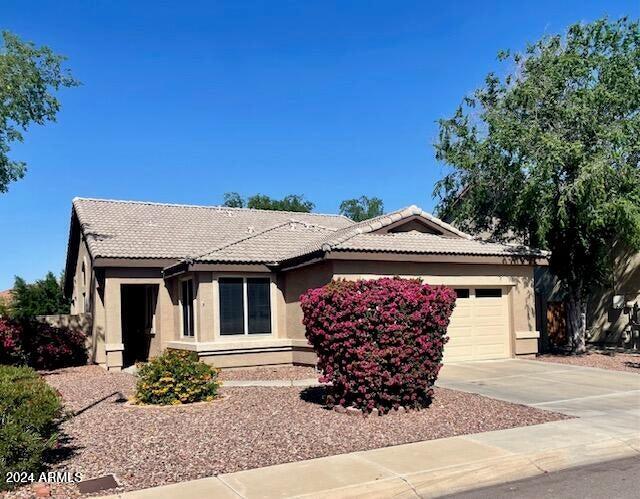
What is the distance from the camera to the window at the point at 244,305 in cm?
1709

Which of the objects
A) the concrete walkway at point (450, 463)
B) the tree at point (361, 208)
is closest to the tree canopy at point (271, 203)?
the tree at point (361, 208)

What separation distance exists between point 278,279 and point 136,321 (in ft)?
23.7

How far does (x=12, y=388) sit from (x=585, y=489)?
6.22 metres

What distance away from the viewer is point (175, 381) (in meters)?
11.6

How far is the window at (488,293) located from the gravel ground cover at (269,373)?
531 cm

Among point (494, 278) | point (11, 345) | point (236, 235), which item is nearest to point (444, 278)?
point (494, 278)

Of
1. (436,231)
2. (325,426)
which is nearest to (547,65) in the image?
(436,231)

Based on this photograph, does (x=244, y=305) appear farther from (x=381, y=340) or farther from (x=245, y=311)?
(x=381, y=340)

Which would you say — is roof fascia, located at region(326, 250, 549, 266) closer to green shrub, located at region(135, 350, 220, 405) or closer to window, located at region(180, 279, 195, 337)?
green shrub, located at region(135, 350, 220, 405)

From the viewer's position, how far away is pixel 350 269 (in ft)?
51.5

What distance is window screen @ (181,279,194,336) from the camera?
17.9m

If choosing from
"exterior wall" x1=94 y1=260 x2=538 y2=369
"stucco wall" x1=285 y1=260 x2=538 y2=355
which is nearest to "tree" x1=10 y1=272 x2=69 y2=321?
"exterior wall" x1=94 y1=260 x2=538 y2=369

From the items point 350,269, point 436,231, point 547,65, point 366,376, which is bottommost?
point 366,376

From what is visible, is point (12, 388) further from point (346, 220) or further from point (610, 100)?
point (346, 220)
